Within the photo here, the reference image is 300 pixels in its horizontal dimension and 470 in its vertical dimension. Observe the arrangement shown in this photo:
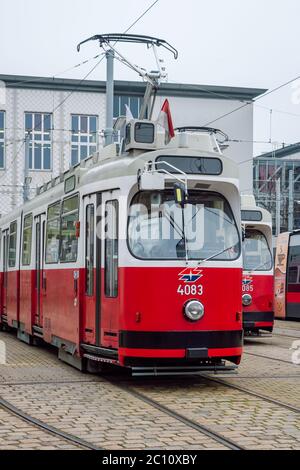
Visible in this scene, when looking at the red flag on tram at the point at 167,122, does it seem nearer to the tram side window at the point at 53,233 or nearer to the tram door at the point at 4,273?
the tram side window at the point at 53,233

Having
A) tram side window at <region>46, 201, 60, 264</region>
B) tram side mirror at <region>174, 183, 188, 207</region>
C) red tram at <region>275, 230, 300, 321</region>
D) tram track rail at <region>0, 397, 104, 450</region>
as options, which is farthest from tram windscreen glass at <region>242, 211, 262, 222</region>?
red tram at <region>275, 230, 300, 321</region>

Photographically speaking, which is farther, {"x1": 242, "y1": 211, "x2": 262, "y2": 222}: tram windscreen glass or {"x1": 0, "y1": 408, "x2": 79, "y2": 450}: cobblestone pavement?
{"x1": 242, "y1": 211, "x2": 262, "y2": 222}: tram windscreen glass

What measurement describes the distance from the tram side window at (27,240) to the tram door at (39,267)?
0.74 meters

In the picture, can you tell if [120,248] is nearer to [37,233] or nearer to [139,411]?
[139,411]

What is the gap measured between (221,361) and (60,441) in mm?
3826

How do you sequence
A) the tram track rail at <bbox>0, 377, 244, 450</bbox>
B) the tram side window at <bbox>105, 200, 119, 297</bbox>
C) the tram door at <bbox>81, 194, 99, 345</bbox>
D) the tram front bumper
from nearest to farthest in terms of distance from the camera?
the tram track rail at <bbox>0, 377, 244, 450</bbox> < the tram front bumper < the tram side window at <bbox>105, 200, 119, 297</bbox> < the tram door at <bbox>81, 194, 99, 345</bbox>

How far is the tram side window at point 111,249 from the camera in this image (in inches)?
415

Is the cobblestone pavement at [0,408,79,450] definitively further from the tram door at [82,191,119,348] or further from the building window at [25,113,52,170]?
the building window at [25,113,52,170]

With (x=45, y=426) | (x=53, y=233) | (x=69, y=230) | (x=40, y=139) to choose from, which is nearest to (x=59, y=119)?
(x=40, y=139)

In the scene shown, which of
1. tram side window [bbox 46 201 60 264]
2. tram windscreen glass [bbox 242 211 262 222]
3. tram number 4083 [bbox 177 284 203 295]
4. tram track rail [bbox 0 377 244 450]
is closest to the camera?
tram track rail [bbox 0 377 244 450]

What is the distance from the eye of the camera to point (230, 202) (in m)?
10.8

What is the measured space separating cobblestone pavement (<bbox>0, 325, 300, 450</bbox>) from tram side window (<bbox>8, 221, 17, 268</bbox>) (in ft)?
17.5

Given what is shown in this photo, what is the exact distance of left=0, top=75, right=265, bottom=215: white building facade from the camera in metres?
43.8
